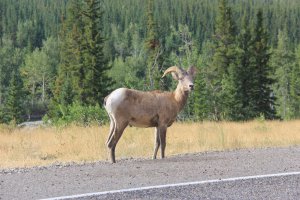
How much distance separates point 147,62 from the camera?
7819 cm

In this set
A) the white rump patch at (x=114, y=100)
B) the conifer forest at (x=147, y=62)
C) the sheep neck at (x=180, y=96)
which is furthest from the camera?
the conifer forest at (x=147, y=62)

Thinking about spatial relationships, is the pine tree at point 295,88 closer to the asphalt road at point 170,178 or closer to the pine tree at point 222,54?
the pine tree at point 222,54

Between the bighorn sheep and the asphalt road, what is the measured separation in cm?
69

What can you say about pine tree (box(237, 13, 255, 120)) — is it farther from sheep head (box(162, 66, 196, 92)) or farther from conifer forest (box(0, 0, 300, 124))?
sheep head (box(162, 66, 196, 92))

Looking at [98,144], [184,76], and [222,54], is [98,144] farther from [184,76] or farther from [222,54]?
[222,54]

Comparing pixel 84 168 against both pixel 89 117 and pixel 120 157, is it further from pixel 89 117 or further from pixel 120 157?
pixel 89 117

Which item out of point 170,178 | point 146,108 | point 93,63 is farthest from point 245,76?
point 170,178

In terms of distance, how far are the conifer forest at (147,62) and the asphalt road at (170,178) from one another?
587 inches

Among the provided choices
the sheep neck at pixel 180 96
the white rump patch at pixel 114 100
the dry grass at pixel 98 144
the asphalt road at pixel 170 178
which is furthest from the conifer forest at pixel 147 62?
the asphalt road at pixel 170 178

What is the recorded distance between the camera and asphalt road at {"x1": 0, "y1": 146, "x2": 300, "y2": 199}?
734 cm

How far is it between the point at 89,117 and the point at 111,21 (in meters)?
151

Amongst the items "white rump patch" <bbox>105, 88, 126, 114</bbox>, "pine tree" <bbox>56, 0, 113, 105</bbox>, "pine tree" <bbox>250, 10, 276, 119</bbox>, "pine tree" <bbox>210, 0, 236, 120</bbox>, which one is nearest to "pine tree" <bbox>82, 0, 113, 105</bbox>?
"pine tree" <bbox>56, 0, 113, 105</bbox>

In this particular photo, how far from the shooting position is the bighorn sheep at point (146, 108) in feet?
35.7

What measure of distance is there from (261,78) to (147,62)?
105 feet
